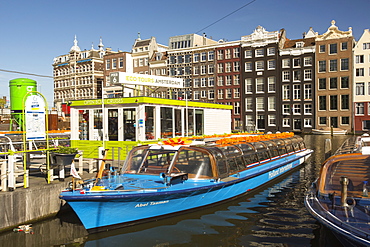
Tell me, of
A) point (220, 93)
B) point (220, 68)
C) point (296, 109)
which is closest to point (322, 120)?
point (296, 109)

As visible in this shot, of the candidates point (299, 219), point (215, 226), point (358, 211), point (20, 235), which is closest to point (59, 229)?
point (20, 235)

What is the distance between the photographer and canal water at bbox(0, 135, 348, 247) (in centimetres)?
943

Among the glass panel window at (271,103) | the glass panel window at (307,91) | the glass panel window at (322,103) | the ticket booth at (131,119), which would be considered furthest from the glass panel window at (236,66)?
the ticket booth at (131,119)

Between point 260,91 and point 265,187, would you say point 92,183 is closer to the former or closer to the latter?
point 265,187

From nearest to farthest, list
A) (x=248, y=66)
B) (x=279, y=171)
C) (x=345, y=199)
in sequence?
1. (x=345, y=199)
2. (x=279, y=171)
3. (x=248, y=66)

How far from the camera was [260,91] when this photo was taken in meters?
58.3

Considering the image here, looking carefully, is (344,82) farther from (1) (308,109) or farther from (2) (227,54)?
(2) (227,54)

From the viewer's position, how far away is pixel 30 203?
34.8 feet

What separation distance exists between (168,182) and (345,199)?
5124mm

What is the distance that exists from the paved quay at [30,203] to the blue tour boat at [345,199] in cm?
798

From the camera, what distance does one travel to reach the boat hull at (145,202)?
9555 millimetres

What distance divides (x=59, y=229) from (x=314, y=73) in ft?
170

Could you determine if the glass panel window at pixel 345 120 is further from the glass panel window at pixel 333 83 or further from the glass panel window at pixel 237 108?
the glass panel window at pixel 237 108

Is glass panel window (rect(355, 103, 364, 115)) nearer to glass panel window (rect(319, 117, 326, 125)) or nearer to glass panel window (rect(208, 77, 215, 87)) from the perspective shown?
glass panel window (rect(319, 117, 326, 125))
